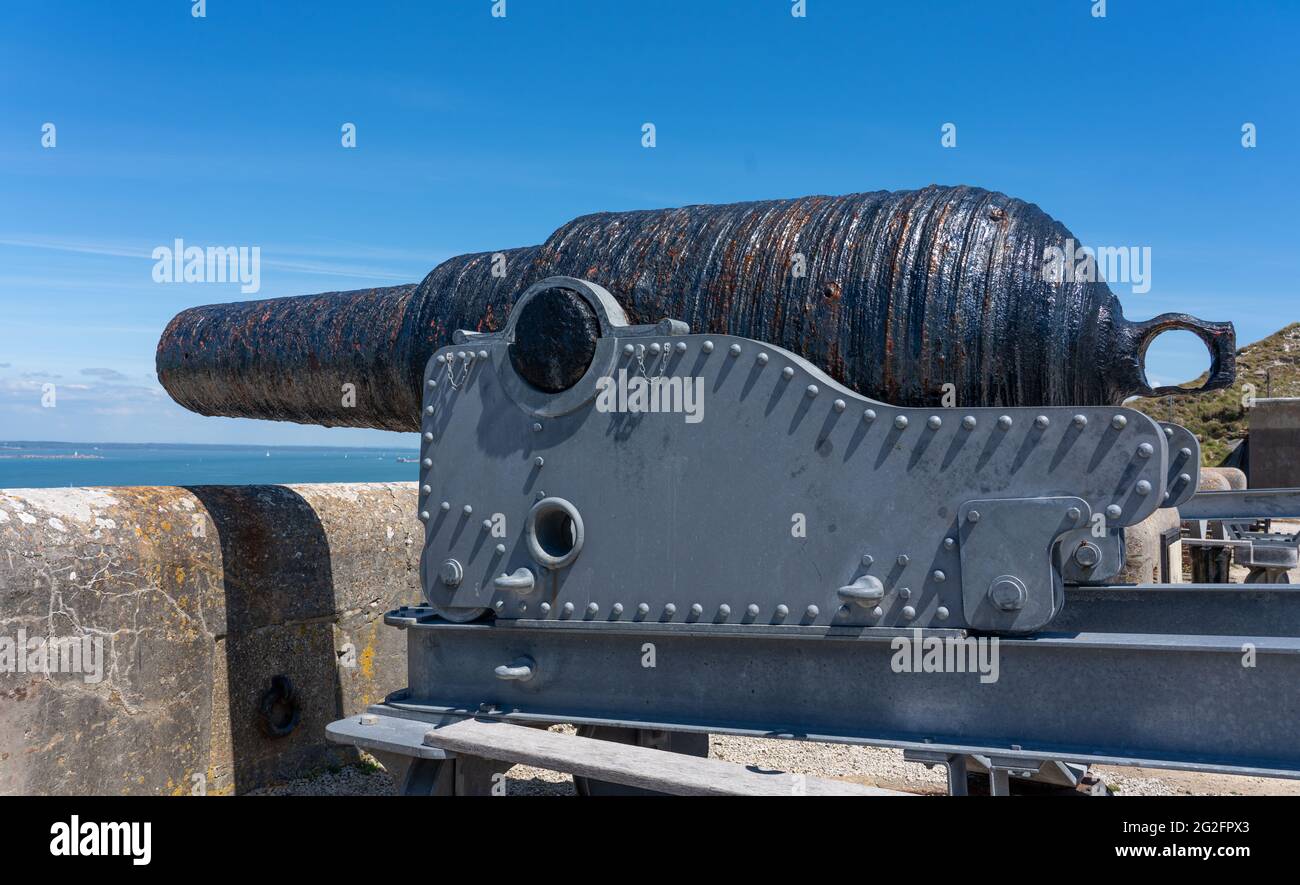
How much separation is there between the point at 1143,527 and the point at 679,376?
505cm

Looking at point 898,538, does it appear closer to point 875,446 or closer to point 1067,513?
point 875,446

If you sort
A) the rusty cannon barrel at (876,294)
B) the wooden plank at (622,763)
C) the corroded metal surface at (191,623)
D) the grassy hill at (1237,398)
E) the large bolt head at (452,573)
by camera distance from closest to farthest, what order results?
the wooden plank at (622,763) < the rusty cannon barrel at (876,294) < the large bolt head at (452,573) < the corroded metal surface at (191,623) < the grassy hill at (1237,398)

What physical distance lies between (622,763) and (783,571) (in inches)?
26.6

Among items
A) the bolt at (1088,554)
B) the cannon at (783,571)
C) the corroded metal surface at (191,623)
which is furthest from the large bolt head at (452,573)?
the bolt at (1088,554)

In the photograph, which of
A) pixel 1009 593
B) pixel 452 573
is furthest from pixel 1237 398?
pixel 452 573

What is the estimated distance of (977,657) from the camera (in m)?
2.56

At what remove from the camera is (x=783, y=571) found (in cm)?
272

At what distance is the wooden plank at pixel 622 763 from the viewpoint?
8.03 feet

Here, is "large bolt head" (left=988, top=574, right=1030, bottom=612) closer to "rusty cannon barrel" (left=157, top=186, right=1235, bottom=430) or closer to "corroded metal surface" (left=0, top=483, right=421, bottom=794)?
"rusty cannon barrel" (left=157, top=186, right=1235, bottom=430)

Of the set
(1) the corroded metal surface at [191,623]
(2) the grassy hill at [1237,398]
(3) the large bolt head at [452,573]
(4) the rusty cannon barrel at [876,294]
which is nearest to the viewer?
(4) the rusty cannon barrel at [876,294]

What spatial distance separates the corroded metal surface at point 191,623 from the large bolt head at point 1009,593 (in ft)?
9.86

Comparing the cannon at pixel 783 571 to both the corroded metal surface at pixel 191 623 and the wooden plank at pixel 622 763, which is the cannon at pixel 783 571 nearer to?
the wooden plank at pixel 622 763

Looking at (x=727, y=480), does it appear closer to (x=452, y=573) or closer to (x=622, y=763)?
(x=622, y=763)
